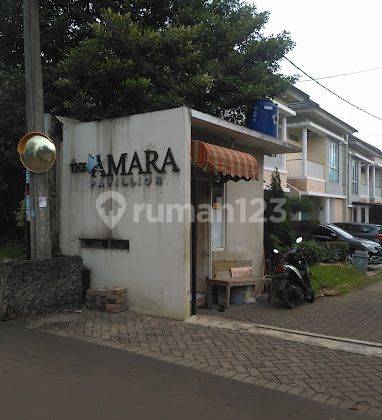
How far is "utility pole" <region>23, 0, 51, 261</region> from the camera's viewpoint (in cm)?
841

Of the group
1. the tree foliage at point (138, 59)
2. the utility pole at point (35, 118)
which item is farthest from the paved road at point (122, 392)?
the tree foliage at point (138, 59)

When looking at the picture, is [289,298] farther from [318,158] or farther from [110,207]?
[318,158]

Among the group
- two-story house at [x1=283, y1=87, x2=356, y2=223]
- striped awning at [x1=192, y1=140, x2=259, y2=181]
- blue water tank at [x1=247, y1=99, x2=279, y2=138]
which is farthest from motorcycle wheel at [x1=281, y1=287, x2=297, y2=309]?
two-story house at [x1=283, y1=87, x2=356, y2=223]

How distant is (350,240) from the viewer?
1655 centimetres

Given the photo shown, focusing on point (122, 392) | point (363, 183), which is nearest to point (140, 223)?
point (122, 392)

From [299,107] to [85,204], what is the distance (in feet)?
53.2

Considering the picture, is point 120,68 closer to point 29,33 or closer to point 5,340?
point 29,33

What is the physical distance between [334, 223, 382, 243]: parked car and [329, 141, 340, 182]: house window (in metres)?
8.48

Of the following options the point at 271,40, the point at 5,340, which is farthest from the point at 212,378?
the point at 271,40

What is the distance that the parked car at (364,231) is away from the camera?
1830 centimetres

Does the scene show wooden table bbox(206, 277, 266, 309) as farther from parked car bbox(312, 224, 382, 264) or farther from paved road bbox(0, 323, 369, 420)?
parked car bbox(312, 224, 382, 264)

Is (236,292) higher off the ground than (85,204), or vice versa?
(85,204)

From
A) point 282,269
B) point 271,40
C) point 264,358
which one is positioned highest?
point 271,40

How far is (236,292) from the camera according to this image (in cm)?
937
